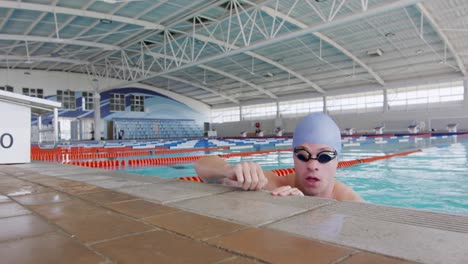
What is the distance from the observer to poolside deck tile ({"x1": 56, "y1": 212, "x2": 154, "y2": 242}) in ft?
4.71

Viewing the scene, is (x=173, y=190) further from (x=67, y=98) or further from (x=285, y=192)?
(x=67, y=98)

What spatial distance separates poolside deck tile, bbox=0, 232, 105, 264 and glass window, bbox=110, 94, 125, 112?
3278cm

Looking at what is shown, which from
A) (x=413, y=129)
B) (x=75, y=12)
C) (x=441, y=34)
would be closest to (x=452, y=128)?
(x=413, y=129)

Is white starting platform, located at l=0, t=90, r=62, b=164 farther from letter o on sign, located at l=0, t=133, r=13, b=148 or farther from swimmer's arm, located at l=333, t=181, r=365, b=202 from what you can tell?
swimmer's arm, located at l=333, t=181, r=365, b=202

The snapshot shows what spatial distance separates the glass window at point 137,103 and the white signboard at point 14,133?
91.8 feet

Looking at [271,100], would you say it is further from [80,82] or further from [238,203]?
[238,203]

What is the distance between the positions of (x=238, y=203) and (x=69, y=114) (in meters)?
30.9

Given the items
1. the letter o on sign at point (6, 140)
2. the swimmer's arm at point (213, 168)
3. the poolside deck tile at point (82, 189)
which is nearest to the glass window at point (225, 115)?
the letter o on sign at point (6, 140)

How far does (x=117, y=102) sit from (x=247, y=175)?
3256 centimetres

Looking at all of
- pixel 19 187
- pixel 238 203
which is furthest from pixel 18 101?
pixel 238 203

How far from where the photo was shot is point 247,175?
2297mm

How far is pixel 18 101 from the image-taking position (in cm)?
598

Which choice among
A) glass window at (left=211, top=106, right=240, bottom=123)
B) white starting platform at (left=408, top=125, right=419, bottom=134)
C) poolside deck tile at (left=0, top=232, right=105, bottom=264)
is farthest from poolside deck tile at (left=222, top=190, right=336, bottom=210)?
glass window at (left=211, top=106, right=240, bottom=123)

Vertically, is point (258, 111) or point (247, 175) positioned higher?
point (258, 111)
